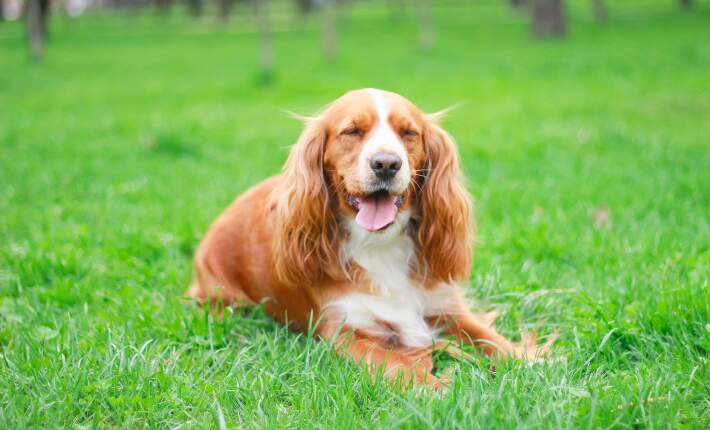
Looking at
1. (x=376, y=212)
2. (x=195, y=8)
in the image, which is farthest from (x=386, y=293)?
(x=195, y=8)

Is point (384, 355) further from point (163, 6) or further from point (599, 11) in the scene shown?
point (163, 6)

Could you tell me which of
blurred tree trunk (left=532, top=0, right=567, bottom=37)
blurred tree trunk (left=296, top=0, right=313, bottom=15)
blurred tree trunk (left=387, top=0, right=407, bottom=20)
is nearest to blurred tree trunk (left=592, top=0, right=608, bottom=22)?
blurred tree trunk (left=532, top=0, right=567, bottom=37)

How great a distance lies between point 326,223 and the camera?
3176 millimetres

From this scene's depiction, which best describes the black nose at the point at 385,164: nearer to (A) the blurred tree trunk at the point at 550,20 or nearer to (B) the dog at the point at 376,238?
(B) the dog at the point at 376,238

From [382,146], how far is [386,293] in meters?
0.68

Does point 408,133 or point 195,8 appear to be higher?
point 195,8

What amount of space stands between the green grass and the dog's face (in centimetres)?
67

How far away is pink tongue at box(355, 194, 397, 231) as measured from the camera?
294 centimetres

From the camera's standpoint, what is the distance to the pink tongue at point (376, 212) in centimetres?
294

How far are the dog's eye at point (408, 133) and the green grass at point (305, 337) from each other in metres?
1.00

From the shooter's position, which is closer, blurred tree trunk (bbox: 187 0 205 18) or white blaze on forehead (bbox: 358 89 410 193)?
white blaze on forehead (bbox: 358 89 410 193)

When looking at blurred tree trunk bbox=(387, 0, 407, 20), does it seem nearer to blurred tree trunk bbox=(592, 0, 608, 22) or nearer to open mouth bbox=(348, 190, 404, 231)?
blurred tree trunk bbox=(592, 0, 608, 22)

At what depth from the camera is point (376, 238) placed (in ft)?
10.3

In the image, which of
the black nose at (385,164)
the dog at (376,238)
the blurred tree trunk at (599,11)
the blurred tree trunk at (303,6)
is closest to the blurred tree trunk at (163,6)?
the blurred tree trunk at (303,6)
